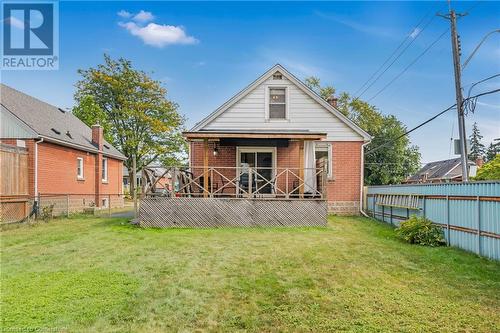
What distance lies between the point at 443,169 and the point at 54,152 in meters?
38.3

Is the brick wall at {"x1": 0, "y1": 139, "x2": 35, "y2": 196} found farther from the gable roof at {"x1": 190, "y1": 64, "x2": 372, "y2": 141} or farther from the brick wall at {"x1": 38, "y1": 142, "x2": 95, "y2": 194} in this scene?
the gable roof at {"x1": 190, "y1": 64, "x2": 372, "y2": 141}

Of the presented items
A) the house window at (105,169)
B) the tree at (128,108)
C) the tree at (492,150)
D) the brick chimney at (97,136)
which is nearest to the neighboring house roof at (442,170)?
the tree at (492,150)

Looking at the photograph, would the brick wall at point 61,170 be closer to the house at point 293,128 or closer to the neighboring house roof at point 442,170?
the house at point 293,128

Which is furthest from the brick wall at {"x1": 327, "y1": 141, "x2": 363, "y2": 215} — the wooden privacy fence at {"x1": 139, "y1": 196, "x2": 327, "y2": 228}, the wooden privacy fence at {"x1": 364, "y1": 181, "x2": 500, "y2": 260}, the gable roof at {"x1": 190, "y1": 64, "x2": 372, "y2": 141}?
the wooden privacy fence at {"x1": 139, "y1": 196, "x2": 327, "y2": 228}

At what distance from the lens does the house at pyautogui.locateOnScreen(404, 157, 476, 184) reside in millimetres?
32691

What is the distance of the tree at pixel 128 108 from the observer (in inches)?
1188

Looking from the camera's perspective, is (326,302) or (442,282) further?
(442,282)

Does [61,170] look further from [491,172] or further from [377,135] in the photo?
[377,135]

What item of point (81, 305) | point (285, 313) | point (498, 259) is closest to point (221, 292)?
point (285, 313)

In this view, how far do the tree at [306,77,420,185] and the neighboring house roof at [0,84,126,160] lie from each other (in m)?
23.0

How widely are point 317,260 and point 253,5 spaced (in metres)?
11.9

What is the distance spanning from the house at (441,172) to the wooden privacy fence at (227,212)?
1008 inches

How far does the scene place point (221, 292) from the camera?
14.6 feet

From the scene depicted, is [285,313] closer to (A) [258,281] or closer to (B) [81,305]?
(A) [258,281]
